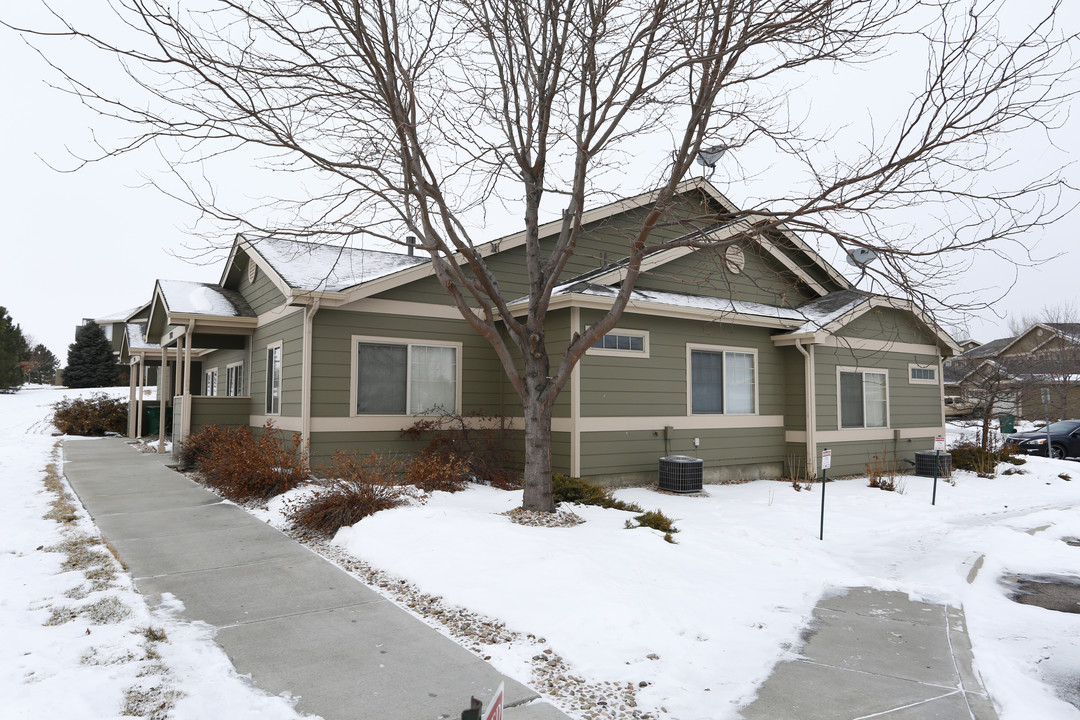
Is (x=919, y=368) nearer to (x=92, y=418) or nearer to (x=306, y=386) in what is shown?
(x=306, y=386)

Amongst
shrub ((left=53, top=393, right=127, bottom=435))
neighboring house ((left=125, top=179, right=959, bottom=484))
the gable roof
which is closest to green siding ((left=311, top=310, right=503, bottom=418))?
neighboring house ((left=125, top=179, right=959, bottom=484))

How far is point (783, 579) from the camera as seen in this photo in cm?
639

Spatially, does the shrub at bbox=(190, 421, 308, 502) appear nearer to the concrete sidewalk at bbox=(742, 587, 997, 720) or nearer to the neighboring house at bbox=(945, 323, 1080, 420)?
the concrete sidewalk at bbox=(742, 587, 997, 720)

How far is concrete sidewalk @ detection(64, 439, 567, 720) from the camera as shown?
11.9ft

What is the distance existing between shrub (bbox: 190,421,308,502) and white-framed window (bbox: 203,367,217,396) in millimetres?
8744

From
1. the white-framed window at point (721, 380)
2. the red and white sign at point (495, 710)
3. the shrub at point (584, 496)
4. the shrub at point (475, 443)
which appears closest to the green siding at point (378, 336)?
the shrub at point (475, 443)

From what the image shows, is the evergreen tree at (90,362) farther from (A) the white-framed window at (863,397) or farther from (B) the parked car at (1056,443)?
(B) the parked car at (1056,443)

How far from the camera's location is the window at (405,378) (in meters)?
11.3

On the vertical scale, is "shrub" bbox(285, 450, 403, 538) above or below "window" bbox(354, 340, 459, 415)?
below

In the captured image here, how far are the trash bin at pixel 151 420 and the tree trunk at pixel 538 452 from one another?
1834 centimetres

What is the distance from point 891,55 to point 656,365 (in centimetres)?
616

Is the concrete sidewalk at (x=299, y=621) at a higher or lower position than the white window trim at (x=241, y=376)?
lower

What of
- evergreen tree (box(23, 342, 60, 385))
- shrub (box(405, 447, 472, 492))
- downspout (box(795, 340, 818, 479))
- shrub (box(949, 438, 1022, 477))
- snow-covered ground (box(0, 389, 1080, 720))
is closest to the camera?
snow-covered ground (box(0, 389, 1080, 720))

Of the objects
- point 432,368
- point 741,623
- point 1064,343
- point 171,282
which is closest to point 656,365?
point 432,368
